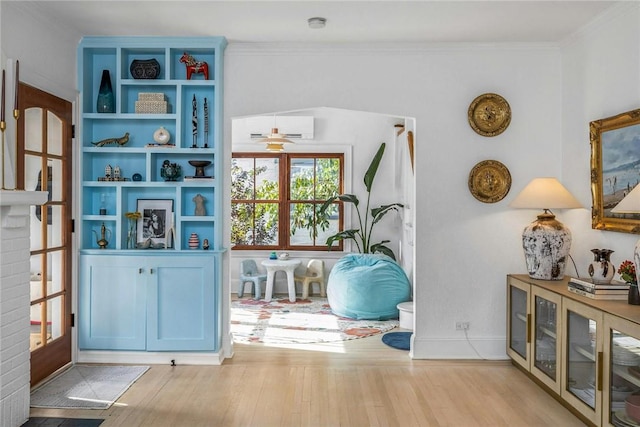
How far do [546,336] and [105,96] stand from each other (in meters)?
3.83

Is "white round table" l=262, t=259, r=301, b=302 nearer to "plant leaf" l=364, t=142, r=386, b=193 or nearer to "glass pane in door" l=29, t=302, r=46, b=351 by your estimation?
"plant leaf" l=364, t=142, r=386, b=193

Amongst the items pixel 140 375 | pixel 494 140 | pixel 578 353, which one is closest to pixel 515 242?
pixel 494 140

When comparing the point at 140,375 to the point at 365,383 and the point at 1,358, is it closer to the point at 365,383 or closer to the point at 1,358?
the point at 1,358

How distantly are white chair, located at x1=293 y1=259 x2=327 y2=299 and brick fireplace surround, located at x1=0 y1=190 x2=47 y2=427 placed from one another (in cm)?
442

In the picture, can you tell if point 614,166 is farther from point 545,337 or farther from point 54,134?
point 54,134

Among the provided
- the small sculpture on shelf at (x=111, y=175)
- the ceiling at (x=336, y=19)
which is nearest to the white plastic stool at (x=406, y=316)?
the ceiling at (x=336, y=19)

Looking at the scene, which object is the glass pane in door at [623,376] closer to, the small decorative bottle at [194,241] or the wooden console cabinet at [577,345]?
the wooden console cabinet at [577,345]

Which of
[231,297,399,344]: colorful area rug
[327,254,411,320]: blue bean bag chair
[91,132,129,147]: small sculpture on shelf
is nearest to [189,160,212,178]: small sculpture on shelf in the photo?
[91,132,129,147]: small sculpture on shelf

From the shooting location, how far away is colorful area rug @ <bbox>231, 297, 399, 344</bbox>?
545 centimetres

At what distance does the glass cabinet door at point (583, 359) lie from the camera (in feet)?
10.2

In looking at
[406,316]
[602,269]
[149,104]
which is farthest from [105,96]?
[602,269]

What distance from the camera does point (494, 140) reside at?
4719mm

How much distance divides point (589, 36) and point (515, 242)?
5.55 ft

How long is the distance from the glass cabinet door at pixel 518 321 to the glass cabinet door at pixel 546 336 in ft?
0.39
